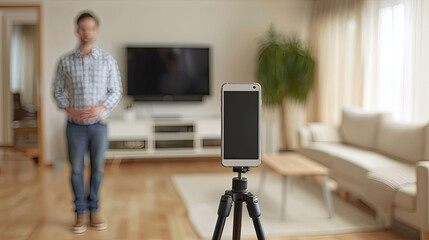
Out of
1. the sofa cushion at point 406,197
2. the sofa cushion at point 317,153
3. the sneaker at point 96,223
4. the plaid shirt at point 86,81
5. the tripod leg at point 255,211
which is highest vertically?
the plaid shirt at point 86,81

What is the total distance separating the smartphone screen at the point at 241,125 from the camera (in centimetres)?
165

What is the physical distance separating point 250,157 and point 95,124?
1876 millimetres

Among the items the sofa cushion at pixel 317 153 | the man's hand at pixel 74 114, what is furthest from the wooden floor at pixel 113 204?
the sofa cushion at pixel 317 153

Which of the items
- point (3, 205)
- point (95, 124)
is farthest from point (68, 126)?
point (3, 205)

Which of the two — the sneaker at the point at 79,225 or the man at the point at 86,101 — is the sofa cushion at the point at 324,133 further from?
the sneaker at the point at 79,225

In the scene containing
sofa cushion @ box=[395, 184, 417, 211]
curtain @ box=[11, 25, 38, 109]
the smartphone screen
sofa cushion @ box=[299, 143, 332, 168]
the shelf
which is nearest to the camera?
the smartphone screen

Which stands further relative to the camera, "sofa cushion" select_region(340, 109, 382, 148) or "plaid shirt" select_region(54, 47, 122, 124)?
"sofa cushion" select_region(340, 109, 382, 148)

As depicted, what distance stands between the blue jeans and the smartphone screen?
1838mm

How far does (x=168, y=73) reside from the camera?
637cm

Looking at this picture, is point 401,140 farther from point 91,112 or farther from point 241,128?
point 241,128

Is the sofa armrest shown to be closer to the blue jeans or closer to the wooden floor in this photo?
the wooden floor

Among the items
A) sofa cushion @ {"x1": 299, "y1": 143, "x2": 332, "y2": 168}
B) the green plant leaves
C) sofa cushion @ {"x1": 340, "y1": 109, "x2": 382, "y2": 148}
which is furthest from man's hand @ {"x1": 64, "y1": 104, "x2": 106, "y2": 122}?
the green plant leaves

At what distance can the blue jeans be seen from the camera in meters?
3.27

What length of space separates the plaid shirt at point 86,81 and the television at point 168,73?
295cm
